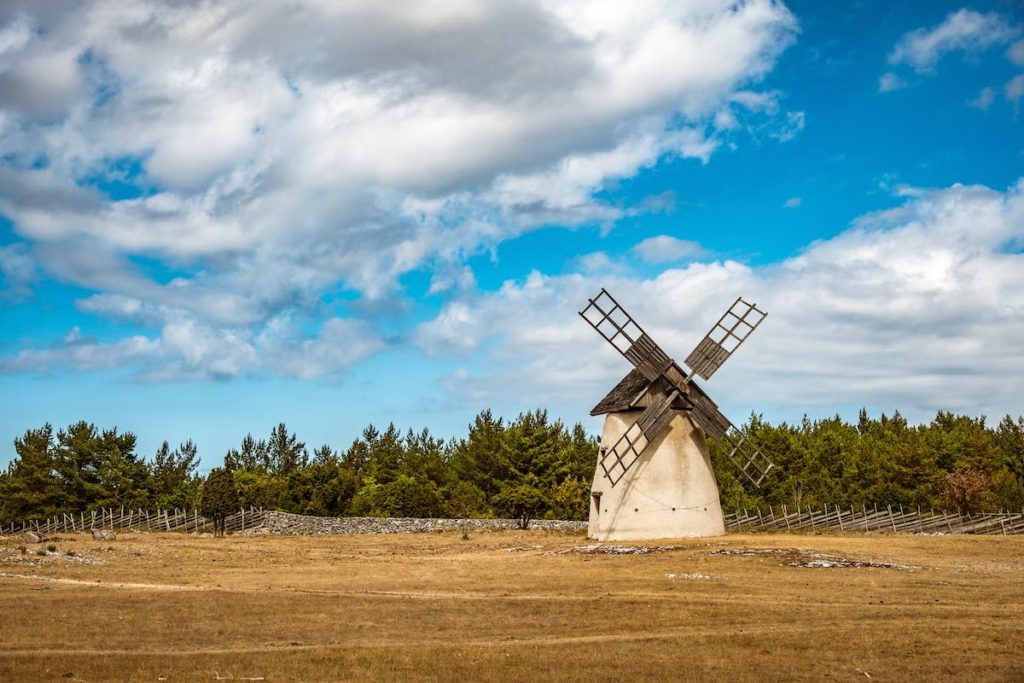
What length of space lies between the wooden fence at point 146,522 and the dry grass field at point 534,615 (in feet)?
85.2

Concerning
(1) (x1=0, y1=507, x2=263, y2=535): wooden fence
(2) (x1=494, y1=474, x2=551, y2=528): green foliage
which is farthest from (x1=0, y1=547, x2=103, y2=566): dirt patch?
(2) (x1=494, y1=474, x2=551, y2=528): green foliage

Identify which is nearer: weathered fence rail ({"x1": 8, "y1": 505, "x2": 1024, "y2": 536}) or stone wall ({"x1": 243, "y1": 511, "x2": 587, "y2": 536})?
weathered fence rail ({"x1": 8, "y1": 505, "x2": 1024, "y2": 536})

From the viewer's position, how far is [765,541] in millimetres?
38500

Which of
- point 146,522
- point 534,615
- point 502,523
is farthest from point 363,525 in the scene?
point 534,615

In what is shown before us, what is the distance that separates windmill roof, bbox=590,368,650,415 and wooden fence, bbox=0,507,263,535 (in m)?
29.7

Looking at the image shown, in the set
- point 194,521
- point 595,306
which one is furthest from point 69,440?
point 595,306

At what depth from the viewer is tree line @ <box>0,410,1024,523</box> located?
215 ft

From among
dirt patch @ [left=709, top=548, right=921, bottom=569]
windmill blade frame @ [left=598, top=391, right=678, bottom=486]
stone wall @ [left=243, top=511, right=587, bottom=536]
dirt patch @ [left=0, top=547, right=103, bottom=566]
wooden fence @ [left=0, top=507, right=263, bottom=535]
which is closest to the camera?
dirt patch @ [left=709, top=548, right=921, bottom=569]

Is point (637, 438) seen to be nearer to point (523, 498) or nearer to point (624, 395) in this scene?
point (624, 395)

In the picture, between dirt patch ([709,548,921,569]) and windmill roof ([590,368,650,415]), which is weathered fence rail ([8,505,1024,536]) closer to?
windmill roof ([590,368,650,415])

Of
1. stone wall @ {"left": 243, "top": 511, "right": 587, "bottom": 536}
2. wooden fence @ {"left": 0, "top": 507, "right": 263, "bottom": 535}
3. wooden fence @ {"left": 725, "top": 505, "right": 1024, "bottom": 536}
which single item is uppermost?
wooden fence @ {"left": 0, "top": 507, "right": 263, "bottom": 535}

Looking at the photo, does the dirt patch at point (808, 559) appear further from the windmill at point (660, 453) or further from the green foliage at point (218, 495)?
the green foliage at point (218, 495)

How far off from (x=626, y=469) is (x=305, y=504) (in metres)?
52.5

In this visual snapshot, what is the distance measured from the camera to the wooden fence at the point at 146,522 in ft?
211
